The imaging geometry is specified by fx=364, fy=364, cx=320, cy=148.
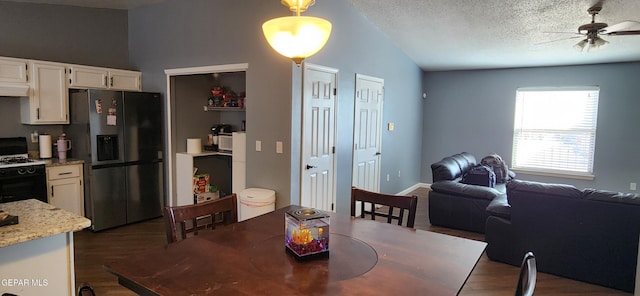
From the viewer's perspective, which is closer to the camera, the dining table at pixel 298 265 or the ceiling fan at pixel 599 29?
the dining table at pixel 298 265

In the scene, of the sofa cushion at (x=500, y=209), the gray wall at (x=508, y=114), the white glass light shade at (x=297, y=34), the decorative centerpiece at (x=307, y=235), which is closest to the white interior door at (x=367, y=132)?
the sofa cushion at (x=500, y=209)

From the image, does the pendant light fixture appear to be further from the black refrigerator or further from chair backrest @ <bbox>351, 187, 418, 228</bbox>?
the black refrigerator

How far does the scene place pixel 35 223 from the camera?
1760 mm

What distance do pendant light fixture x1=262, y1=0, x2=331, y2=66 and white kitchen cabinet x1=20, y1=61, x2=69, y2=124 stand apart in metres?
3.62

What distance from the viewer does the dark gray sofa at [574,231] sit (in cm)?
299

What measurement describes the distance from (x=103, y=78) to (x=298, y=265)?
4.24 m

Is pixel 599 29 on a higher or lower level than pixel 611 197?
higher

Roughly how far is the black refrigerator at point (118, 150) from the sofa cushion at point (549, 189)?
4.12 meters

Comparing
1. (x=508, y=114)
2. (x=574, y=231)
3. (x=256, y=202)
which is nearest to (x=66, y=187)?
(x=256, y=202)

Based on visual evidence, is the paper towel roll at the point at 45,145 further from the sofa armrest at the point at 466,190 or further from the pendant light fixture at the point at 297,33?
the sofa armrest at the point at 466,190

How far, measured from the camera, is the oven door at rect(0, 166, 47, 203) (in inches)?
140

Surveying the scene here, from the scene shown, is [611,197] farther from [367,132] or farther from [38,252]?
[38,252]

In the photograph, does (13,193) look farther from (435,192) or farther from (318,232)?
(435,192)

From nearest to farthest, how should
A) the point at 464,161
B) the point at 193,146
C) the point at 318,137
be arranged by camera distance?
the point at 318,137
the point at 193,146
the point at 464,161
